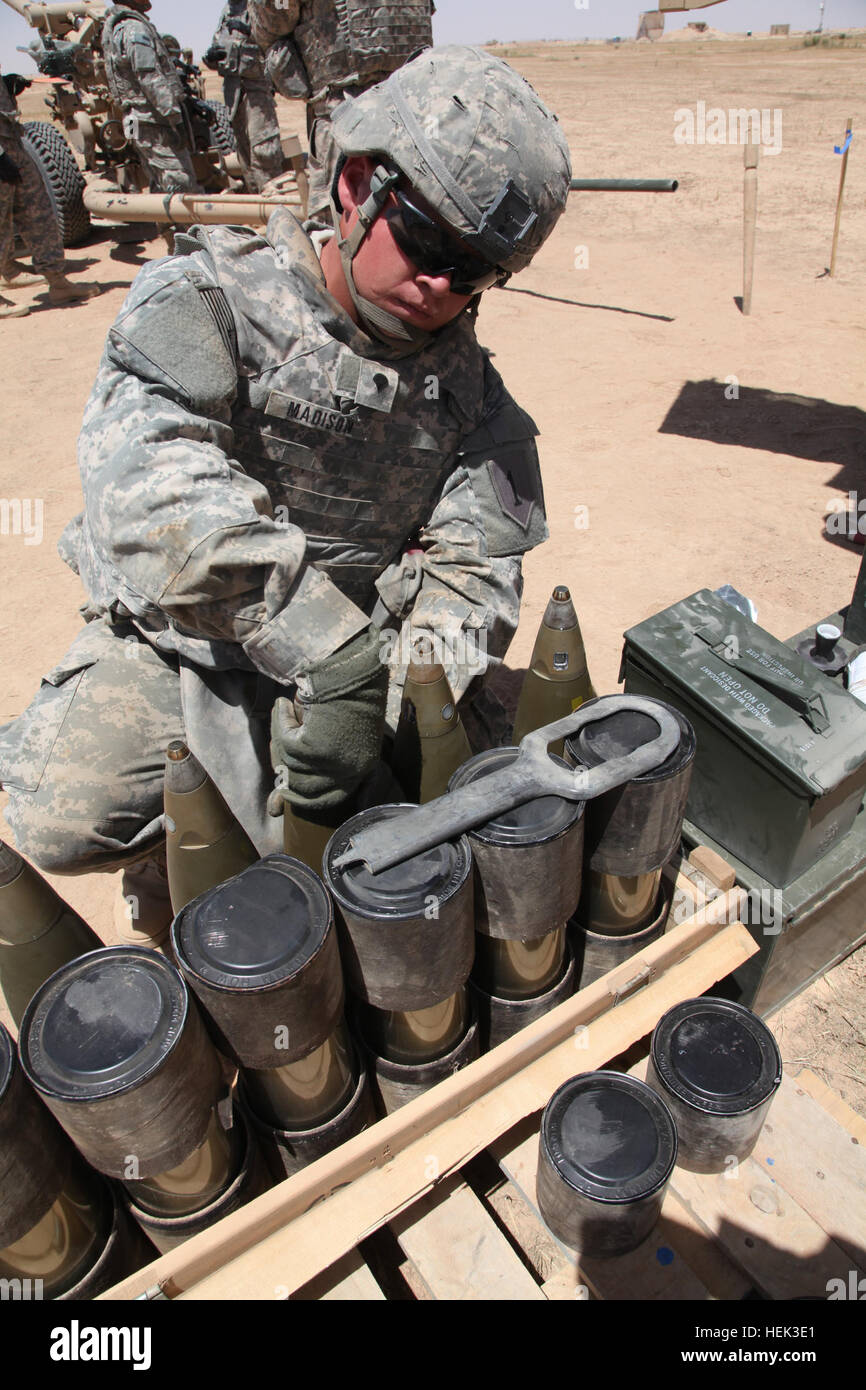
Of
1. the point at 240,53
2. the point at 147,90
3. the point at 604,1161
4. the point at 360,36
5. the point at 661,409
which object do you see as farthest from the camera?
the point at 240,53

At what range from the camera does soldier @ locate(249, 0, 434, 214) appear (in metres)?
7.31

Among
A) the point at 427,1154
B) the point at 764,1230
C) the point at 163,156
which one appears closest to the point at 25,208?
the point at 163,156

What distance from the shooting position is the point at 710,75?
20.3 metres

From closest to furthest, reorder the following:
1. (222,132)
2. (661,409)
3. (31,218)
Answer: (661,409)
(31,218)
(222,132)

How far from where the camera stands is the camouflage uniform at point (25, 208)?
27.1 feet

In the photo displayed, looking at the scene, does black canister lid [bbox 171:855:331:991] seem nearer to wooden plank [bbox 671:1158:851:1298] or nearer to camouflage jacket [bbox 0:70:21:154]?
wooden plank [bbox 671:1158:851:1298]

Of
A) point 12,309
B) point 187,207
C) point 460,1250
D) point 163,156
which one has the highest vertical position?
point 163,156

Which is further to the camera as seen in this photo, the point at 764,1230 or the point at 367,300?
the point at 367,300

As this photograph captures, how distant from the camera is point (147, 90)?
31.1ft

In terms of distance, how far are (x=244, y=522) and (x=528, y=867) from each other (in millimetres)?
902

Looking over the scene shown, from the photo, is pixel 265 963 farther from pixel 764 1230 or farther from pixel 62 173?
pixel 62 173

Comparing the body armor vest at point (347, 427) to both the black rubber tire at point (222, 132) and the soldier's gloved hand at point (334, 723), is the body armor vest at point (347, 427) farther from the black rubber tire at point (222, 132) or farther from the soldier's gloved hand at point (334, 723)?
the black rubber tire at point (222, 132)

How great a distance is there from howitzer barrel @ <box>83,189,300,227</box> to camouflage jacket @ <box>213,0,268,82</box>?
7.38ft
